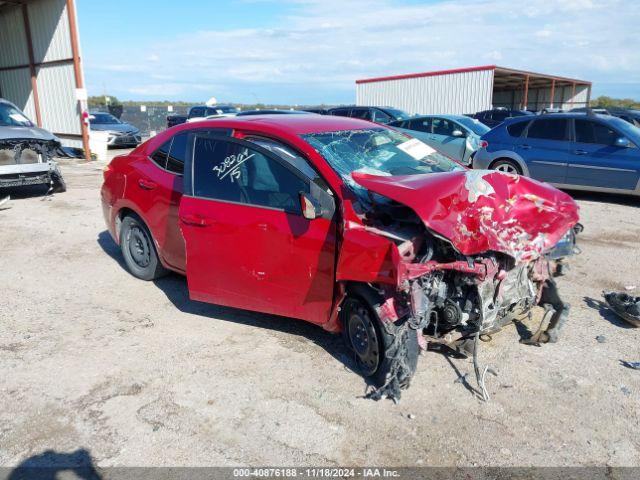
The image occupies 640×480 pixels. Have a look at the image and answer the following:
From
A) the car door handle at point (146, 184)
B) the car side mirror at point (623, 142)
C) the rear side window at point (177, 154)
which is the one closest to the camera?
the rear side window at point (177, 154)

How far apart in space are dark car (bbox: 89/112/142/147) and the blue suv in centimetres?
1463

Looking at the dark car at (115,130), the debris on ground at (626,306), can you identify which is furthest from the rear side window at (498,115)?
the debris on ground at (626,306)

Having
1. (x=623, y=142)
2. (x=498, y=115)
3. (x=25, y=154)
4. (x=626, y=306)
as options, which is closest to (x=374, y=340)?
(x=626, y=306)

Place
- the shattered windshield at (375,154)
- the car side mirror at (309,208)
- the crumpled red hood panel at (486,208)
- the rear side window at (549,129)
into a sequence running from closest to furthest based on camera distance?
the crumpled red hood panel at (486,208) < the car side mirror at (309,208) < the shattered windshield at (375,154) < the rear side window at (549,129)

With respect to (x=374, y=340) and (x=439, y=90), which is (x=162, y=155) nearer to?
(x=374, y=340)

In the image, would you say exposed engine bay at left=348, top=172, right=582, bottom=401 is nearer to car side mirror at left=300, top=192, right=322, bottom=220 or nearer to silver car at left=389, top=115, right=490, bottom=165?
car side mirror at left=300, top=192, right=322, bottom=220

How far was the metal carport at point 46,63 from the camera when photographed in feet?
54.1

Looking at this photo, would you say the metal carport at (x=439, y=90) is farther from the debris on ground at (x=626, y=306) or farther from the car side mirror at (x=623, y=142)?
the debris on ground at (x=626, y=306)

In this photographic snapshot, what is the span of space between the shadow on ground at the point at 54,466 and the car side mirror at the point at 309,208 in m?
1.96

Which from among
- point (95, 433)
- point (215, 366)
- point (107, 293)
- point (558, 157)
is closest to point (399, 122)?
point (558, 157)

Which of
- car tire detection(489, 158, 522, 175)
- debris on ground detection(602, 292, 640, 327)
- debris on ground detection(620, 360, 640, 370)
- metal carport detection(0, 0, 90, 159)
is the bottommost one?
debris on ground detection(620, 360, 640, 370)

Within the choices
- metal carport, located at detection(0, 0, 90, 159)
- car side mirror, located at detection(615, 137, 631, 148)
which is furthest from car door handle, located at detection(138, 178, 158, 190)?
metal carport, located at detection(0, 0, 90, 159)

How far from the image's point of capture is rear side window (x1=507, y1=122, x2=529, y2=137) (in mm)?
10500

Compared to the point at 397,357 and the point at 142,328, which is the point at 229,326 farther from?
the point at 397,357
